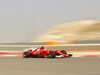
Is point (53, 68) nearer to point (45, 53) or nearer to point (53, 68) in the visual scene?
point (53, 68)

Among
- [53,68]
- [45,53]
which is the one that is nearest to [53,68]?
[53,68]

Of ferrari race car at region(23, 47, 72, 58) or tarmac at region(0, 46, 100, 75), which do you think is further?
ferrari race car at region(23, 47, 72, 58)

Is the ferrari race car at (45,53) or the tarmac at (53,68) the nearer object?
the tarmac at (53,68)

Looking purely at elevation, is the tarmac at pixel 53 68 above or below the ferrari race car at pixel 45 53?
below

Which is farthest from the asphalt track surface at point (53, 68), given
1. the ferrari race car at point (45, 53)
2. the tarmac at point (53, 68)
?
the ferrari race car at point (45, 53)

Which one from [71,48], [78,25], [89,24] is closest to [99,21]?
[89,24]

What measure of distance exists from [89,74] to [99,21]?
6306 cm

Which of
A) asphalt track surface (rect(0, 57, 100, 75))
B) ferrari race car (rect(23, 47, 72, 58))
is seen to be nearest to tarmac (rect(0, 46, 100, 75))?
asphalt track surface (rect(0, 57, 100, 75))

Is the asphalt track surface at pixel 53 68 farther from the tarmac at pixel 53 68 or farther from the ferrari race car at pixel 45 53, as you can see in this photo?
the ferrari race car at pixel 45 53

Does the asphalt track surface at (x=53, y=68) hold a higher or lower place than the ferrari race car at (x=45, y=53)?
lower

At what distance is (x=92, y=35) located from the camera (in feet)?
197

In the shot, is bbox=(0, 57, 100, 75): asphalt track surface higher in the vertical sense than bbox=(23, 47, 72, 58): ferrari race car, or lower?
lower

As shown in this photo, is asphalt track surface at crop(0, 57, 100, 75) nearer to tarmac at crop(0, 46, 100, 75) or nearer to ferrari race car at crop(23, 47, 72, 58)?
tarmac at crop(0, 46, 100, 75)

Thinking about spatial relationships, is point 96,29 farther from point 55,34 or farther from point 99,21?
point 55,34
